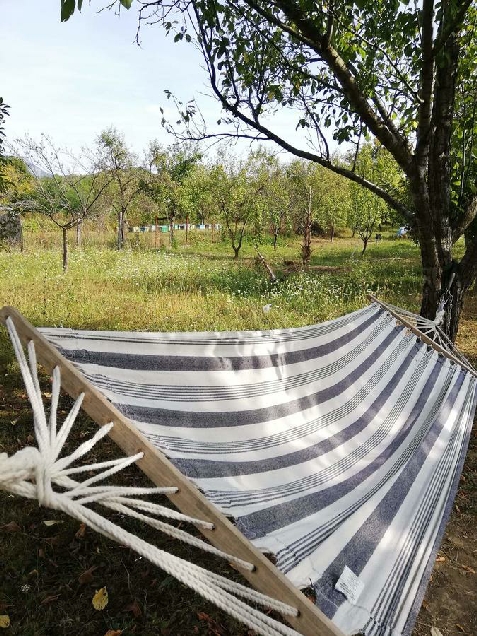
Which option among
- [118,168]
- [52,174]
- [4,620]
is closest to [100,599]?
[4,620]

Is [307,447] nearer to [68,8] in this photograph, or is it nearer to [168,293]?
[68,8]

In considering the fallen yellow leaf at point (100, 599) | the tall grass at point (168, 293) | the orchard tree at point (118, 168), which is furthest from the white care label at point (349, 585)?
the orchard tree at point (118, 168)

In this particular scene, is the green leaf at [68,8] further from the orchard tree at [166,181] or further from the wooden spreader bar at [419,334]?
the orchard tree at [166,181]

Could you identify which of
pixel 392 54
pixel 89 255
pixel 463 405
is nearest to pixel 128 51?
pixel 392 54

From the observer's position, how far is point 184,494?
1074mm

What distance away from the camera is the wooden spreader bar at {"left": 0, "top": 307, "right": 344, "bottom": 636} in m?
0.93

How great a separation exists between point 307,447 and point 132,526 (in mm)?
911

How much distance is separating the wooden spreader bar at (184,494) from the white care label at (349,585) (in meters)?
0.27

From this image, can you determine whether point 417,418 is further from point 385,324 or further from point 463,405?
point 385,324

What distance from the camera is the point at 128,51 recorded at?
338 centimetres

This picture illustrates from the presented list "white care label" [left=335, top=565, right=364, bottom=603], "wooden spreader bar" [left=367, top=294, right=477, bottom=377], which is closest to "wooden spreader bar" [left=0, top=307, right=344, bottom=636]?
"white care label" [left=335, top=565, right=364, bottom=603]

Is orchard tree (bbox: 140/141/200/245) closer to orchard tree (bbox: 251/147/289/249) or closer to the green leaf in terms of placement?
orchard tree (bbox: 251/147/289/249)

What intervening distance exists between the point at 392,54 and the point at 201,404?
13.9ft

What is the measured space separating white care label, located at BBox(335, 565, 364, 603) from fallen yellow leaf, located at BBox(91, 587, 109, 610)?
95cm
